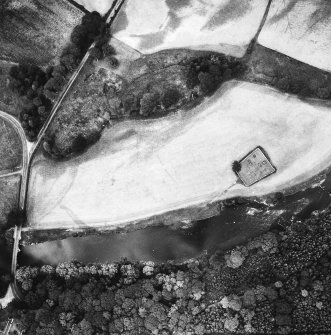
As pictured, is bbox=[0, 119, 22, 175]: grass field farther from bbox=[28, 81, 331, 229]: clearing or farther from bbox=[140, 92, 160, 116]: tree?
bbox=[140, 92, 160, 116]: tree

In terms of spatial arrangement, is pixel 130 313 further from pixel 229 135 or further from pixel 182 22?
pixel 182 22

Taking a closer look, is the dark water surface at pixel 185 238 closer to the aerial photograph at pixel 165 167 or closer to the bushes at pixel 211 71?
the aerial photograph at pixel 165 167

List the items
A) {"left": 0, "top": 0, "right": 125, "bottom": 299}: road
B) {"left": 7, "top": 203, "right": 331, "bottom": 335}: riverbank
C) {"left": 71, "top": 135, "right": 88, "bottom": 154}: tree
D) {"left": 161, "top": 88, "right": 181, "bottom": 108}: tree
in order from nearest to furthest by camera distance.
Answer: {"left": 7, "top": 203, "right": 331, "bottom": 335}: riverbank < {"left": 161, "top": 88, "right": 181, "bottom": 108}: tree < {"left": 71, "top": 135, "right": 88, "bottom": 154}: tree < {"left": 0, "top": 0, "right": 125, "bottom": 299}: road

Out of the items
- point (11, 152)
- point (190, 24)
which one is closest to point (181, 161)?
point (190, 24)

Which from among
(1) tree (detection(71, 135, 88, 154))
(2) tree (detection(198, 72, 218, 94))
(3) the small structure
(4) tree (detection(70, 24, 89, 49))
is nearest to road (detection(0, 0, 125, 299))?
(4) tree (detection(70, 24, 89, 49))

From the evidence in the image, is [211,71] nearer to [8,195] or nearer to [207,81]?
[207,81]

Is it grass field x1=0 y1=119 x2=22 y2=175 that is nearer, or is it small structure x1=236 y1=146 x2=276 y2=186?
small structure x1=236 y1=146 x2=276 y2=186
